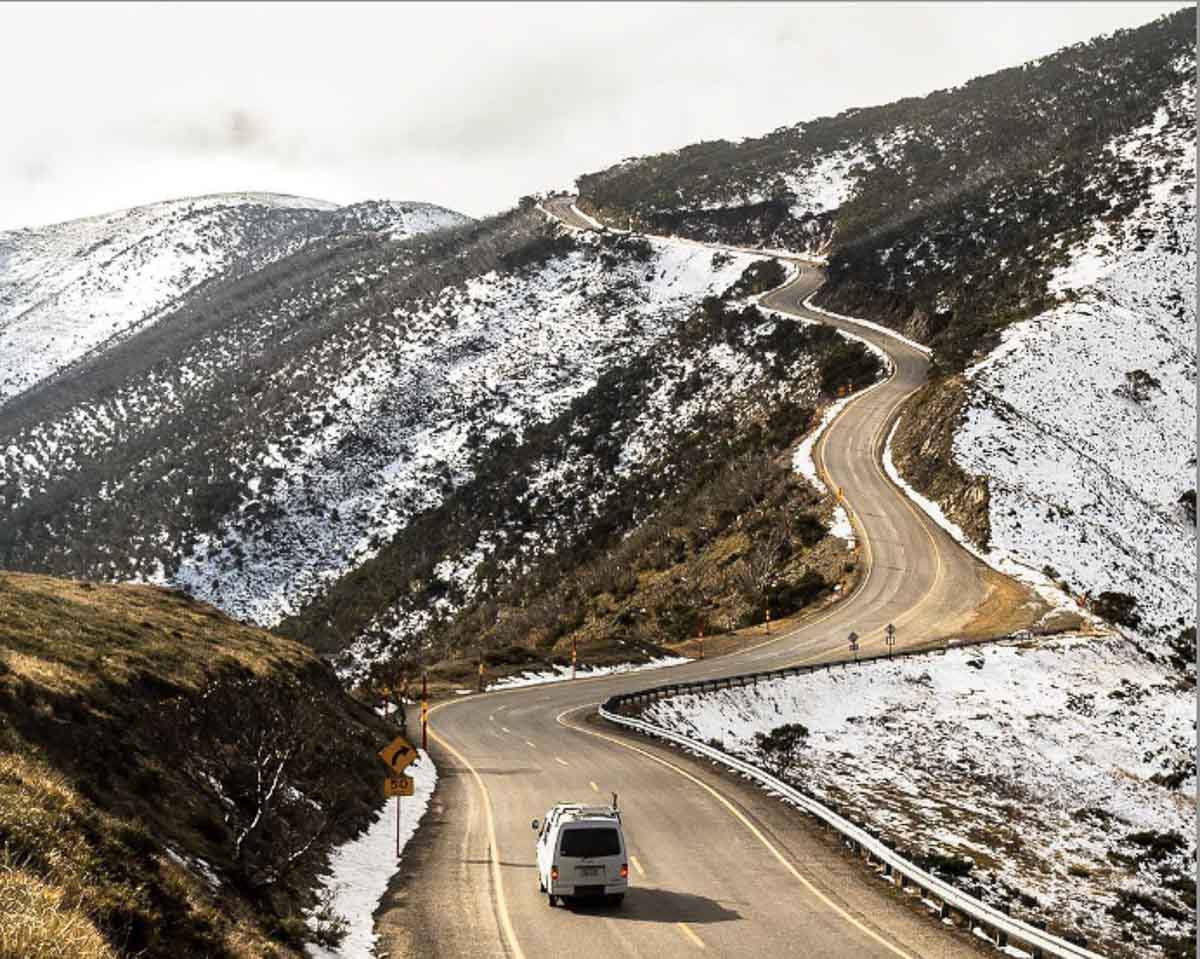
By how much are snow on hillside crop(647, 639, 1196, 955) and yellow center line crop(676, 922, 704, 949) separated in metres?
6.88

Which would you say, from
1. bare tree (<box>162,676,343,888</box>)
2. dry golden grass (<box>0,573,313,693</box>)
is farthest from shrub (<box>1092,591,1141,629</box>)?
bare tree (<box>162,676,343,888</box>)

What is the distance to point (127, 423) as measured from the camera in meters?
125

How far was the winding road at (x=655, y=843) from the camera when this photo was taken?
13922 mm

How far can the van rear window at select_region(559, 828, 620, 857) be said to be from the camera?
15.2 m

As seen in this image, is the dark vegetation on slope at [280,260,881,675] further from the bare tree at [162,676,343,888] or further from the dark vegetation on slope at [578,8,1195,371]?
the bare tree at [162,676,343,888]

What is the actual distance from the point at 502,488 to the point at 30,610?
59260 millimetres

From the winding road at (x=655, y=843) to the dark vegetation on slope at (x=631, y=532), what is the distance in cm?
629

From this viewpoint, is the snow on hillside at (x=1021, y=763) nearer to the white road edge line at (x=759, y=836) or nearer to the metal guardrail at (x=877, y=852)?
the metal guardrail at (x=877, y=852)

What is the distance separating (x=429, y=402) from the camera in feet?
311

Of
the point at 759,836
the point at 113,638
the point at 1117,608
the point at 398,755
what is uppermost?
the point at 113,638

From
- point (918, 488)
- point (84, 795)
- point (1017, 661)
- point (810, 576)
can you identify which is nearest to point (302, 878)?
point (84, 795)

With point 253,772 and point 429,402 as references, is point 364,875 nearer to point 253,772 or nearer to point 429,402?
point 253,772

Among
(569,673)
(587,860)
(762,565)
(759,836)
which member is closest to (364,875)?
(587,860)

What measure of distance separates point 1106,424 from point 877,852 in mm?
47149
